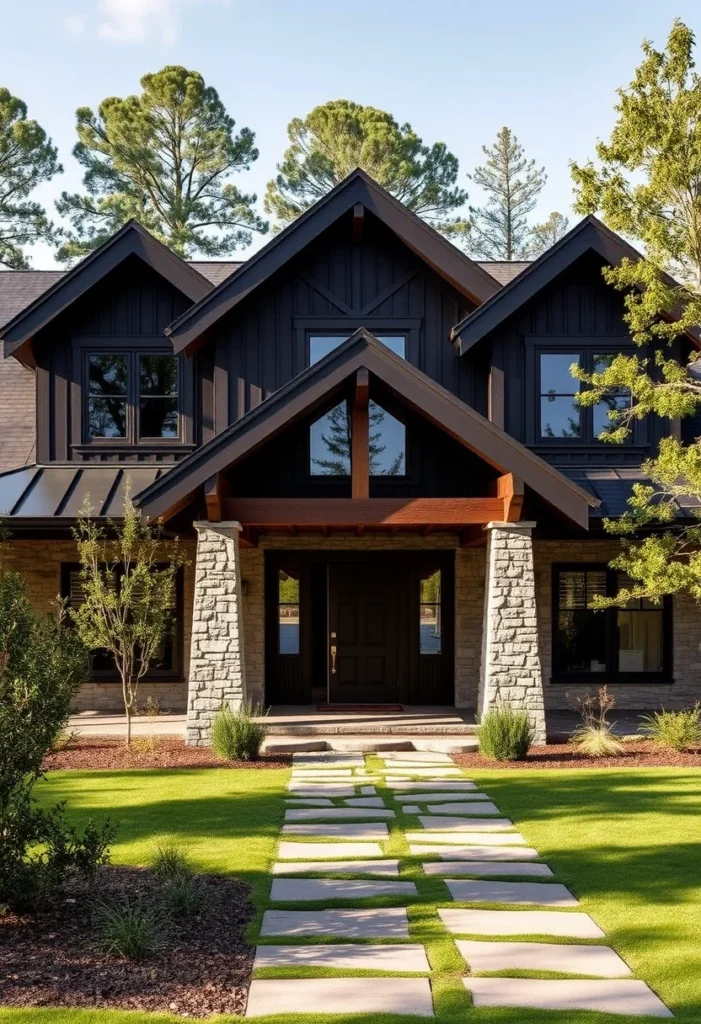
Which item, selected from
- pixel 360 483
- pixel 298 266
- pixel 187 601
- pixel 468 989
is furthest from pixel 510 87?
pixel 468 989

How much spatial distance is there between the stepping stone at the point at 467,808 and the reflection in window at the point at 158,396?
879 centimetres

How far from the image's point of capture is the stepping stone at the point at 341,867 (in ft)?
26.2

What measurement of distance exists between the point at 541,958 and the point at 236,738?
7176 millimetres

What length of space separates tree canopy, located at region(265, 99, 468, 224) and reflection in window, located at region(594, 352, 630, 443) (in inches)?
918

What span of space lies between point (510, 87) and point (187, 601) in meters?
9.78

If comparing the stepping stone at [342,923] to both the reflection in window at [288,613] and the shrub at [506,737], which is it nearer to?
the shrub at [506,737]

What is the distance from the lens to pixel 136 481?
53.5 feet

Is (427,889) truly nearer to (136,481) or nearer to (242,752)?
(242,752)

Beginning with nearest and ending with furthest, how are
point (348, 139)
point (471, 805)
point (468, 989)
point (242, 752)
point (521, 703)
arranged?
point (468, 989)
point (471, 805)
point (242, 752)
point (521, 703)
point (348, 139)

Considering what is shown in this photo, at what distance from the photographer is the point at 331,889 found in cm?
755

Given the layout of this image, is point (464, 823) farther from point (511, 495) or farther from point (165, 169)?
point (165, 169)

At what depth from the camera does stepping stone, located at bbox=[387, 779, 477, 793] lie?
36.6 ft

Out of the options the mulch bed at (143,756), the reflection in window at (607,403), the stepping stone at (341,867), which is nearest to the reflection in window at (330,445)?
the reflection in window at (607,403)

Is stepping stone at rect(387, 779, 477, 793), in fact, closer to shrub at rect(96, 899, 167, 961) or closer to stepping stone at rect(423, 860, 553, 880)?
stepping stone at rect(423, 860, 553, 880)
